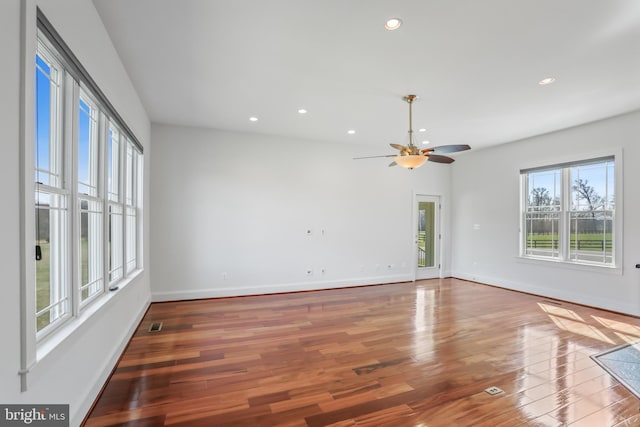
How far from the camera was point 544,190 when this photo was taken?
603 centimetres

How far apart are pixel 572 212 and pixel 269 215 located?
18.5ft

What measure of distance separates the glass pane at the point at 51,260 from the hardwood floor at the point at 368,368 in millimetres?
907

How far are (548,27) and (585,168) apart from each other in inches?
157

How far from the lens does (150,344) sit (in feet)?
11.5

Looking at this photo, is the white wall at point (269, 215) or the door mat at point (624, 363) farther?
the white wall at point (269, 215)

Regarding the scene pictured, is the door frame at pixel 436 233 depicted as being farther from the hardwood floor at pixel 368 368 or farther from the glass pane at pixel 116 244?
the glass pane at pixel 116 244

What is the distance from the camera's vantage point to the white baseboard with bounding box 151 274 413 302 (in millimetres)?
5359

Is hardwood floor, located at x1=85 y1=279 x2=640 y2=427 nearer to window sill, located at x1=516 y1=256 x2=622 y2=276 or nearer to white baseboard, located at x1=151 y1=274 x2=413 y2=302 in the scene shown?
white baseboard, located at x1=151 y1=274 x2=413 y2=302

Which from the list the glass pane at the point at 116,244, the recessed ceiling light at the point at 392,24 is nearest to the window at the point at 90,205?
the glass pane at the point at 116,244

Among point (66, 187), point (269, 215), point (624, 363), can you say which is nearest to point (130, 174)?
point (66, 187)

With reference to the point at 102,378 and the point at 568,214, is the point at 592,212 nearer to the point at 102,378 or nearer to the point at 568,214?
the point at 568,214

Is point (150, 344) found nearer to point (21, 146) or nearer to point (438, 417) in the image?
point (21, 146)

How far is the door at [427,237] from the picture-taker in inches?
297

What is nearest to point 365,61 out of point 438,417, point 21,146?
point 21,146
